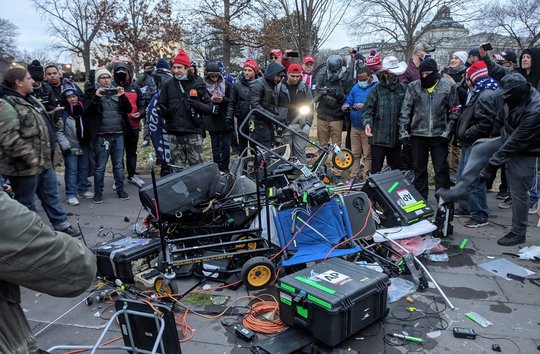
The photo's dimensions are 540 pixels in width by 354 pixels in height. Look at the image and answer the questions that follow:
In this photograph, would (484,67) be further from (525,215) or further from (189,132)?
(189,132)

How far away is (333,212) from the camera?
418 cm

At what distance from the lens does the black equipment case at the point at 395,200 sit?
15.5 feet

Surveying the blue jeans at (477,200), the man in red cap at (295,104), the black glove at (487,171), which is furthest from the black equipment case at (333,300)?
the man in red cap at (295,104)

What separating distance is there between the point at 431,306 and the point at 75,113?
5.84 m

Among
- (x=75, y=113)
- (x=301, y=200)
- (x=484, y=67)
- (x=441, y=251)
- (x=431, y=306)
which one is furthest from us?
(x=75, y=113)

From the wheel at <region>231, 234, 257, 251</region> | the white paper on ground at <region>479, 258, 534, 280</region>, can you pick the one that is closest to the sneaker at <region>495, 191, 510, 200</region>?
the white paper on ground at <region>479, 258, 534, 280</region>

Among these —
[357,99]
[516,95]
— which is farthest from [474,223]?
[357,99]

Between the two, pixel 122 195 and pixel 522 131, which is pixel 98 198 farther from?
pixel 522 131

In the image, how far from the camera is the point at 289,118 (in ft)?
22.8

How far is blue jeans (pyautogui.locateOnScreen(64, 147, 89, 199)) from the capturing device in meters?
6.36

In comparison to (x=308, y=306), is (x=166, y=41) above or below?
above

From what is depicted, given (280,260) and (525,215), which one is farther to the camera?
(525,215)

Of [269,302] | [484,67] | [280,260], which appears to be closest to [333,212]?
[280,260]

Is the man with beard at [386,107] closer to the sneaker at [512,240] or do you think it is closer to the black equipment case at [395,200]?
the black equipment case at [395,200]
